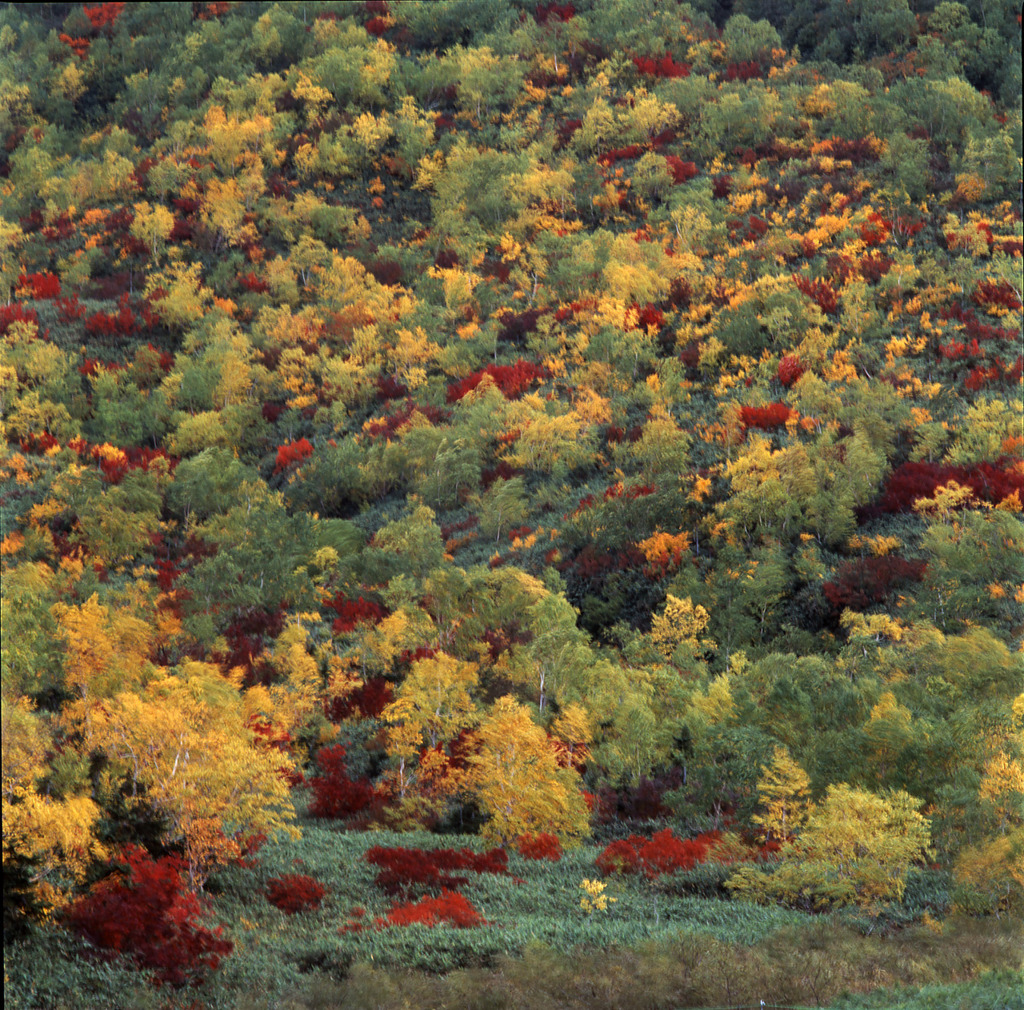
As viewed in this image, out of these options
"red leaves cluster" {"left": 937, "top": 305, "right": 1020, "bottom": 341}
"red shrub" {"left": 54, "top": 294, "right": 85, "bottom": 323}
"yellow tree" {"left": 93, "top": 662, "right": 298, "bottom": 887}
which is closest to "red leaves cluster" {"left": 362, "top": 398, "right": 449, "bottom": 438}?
"red shrub" {"left": 54, "top": 294, "right": 85, "bottom": 323}

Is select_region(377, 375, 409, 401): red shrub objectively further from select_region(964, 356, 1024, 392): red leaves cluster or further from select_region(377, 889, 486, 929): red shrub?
select_region(377, 889, 486, 929): red shrub

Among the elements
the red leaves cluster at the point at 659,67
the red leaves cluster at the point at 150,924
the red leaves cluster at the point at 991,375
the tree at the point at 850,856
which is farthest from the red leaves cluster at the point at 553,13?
the red leaves cluster at the point at 150,924

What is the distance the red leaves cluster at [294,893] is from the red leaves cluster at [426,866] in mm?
1905

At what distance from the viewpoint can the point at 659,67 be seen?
354 feet

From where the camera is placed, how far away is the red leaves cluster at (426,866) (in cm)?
2683

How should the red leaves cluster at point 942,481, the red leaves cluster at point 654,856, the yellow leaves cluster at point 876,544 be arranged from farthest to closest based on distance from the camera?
1. the red leaves cluster at point 942,481
2. the yellow leaves cluster at point 876,544
3. the red leaves cluster at point 654,856

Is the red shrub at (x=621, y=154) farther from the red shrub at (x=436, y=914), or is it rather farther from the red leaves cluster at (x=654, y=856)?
the red shrub at (x=436, y=914)

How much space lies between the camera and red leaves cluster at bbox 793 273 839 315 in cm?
6875

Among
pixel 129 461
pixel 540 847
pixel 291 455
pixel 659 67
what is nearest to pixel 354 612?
pixel 540 847

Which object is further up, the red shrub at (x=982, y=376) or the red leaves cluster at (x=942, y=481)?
the red shrub at (x=982, y=376)

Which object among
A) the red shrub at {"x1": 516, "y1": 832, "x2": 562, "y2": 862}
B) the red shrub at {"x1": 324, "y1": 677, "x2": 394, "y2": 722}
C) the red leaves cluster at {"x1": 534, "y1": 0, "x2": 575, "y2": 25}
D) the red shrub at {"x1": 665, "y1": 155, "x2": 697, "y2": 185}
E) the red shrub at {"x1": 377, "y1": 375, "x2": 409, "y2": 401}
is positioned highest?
the red leaves cluster at {"x1": 534, "y1": 0, "x2": 575, "y2": 25}

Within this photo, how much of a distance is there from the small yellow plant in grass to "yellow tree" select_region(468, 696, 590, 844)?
5048 mm

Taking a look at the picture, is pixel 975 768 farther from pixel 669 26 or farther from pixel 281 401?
pixel 669 26

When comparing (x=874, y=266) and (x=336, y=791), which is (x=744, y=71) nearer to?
(x=874, y=266)
